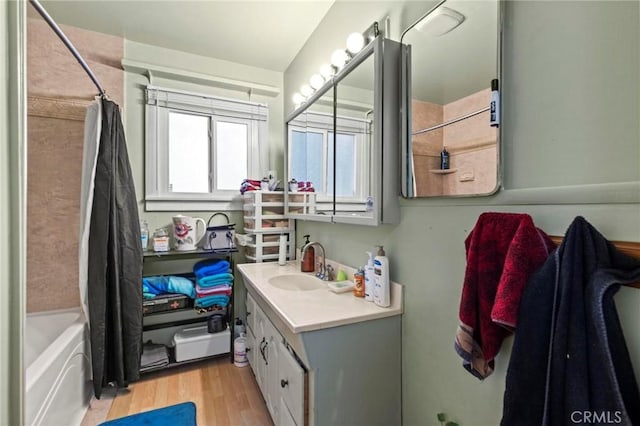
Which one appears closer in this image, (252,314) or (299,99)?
(252,314)

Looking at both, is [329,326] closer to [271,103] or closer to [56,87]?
[271,103]

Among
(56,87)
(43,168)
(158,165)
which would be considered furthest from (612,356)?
(56,87)

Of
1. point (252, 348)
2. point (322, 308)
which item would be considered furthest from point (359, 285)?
point (252, 348)

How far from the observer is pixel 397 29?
4.15 feet

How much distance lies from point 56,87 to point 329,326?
252 centimetres

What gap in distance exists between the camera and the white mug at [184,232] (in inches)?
86.0

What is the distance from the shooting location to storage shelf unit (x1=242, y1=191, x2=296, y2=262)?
7.32 ft

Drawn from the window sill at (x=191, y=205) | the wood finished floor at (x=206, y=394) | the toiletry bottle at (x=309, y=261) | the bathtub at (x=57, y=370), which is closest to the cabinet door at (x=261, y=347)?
the wood finished floor at (x=206, y=394)

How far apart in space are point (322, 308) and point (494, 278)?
2.23 feet

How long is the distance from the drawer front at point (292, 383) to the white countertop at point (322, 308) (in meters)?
0.21

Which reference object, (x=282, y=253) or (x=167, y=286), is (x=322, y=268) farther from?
(x=167, y=286)

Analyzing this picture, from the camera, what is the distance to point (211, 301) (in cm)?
212

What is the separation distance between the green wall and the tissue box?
59.6 inches

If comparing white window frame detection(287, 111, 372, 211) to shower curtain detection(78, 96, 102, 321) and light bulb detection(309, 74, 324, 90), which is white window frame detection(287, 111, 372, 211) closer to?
light bulb detection(309, 74, 324, 90)
